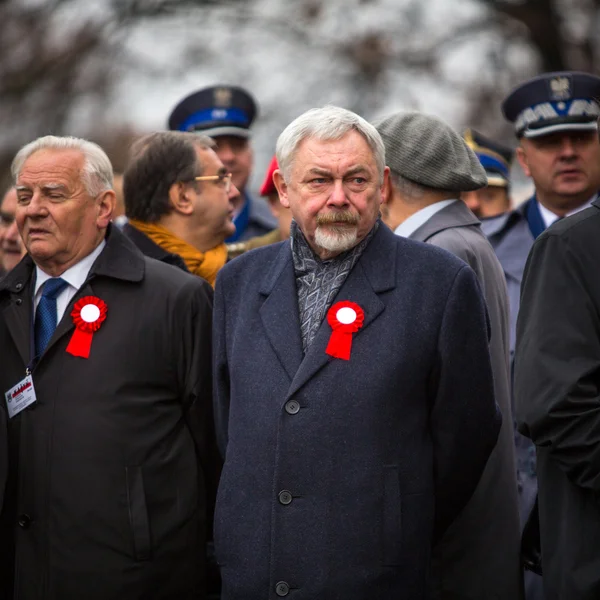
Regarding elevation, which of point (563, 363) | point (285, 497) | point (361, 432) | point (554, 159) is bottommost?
point (285, 497)

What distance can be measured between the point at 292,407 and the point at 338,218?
689 mm

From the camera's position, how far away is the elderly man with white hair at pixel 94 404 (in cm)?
489

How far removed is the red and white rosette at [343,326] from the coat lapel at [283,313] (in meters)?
0.13

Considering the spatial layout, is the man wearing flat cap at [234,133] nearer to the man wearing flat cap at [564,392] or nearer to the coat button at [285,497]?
the coat button at [285,497]

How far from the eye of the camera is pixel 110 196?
5.37 m

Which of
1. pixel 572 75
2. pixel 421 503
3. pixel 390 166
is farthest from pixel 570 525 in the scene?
pixel 572 75

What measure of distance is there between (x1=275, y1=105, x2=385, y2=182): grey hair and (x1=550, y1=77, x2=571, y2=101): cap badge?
85.7 inches

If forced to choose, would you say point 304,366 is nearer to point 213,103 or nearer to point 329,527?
point 329,527

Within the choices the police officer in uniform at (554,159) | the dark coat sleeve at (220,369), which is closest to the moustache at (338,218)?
the dark coat sleeve at (220,369)

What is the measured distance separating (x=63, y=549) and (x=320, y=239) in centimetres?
157

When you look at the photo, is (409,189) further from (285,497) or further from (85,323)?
(285,497)

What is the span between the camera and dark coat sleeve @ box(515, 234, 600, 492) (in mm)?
3926

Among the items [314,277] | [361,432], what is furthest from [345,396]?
[314,277]

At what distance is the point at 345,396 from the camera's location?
14.1 feet
